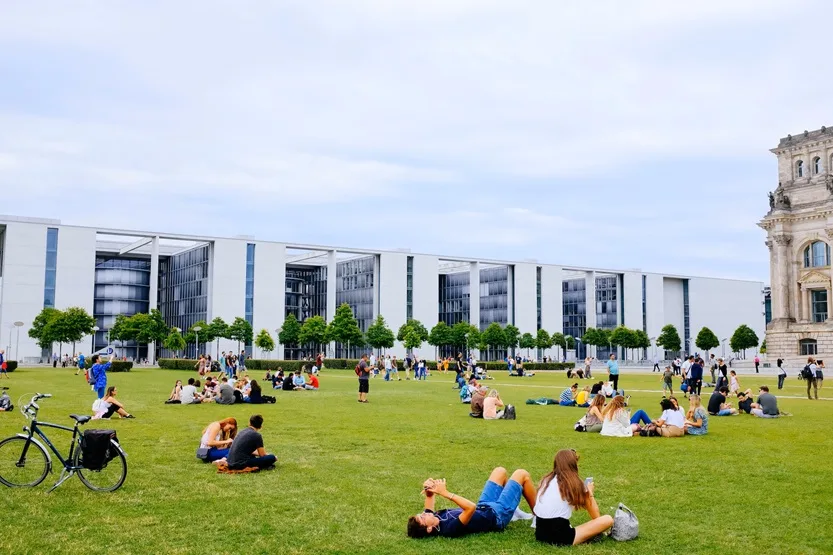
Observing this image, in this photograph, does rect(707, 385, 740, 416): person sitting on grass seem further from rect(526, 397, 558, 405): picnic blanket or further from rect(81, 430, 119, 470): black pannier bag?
rect(81, 430, 119, 470): black pannier bag

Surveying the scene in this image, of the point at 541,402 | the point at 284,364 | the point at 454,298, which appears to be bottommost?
the point at 284,364

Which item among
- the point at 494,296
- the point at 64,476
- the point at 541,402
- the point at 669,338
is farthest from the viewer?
the point at 494,296

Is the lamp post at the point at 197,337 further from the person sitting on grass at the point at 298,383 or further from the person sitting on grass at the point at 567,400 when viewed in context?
the person sitting on grass at the point at 567,400

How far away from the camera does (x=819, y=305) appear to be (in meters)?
73.1

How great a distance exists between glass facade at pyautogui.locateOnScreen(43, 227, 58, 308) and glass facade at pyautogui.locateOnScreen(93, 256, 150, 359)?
17.9 m

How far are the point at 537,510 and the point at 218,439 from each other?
7.17m

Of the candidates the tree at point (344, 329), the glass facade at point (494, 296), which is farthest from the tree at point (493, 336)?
the tree at point (344, 329)

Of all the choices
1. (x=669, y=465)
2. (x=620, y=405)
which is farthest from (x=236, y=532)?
(x=620, y=405)

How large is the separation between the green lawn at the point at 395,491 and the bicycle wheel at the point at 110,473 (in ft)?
0.60

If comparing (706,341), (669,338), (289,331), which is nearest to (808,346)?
(706,341)

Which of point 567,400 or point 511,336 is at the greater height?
point 511,336

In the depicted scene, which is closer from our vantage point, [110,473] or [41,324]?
[110,473]

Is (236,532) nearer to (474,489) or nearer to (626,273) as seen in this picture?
(474,489)

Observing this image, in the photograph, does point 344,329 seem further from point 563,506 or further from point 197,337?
point 563,506
